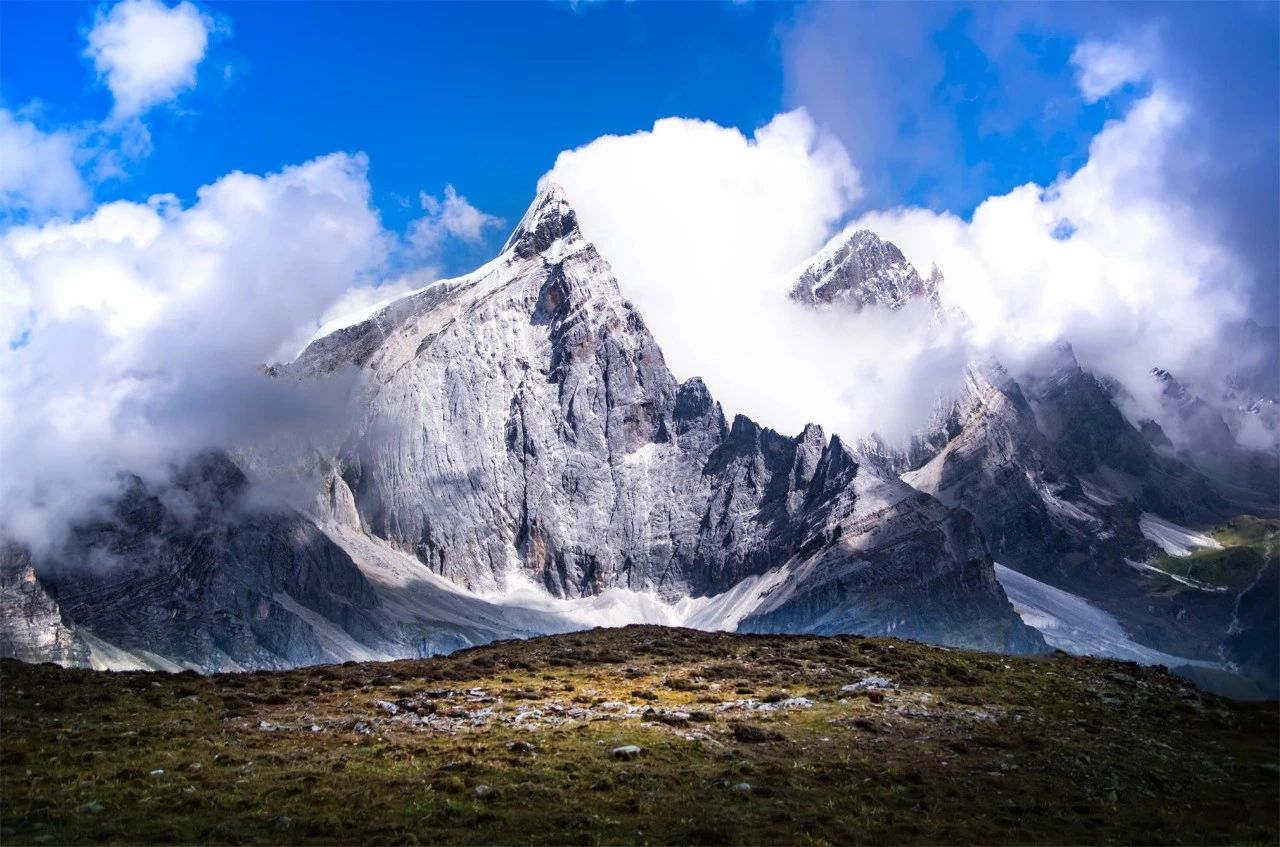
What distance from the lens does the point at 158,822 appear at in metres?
43.2

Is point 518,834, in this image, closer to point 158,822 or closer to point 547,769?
point 547,769

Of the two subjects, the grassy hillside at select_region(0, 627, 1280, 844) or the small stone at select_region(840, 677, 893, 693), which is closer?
the grassy hillside at select_region(0, 627, 1280, 844)

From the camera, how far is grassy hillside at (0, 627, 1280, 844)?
4434 cm

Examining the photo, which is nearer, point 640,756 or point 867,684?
point 640,756

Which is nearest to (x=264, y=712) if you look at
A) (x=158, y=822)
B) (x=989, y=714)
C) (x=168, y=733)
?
(x=168, y=733)

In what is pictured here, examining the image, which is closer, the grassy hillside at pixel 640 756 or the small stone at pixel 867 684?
the grassy hillside at pixel 640 756

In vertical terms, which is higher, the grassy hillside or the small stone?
the small stone

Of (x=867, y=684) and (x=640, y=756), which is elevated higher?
(x=867, y=684)

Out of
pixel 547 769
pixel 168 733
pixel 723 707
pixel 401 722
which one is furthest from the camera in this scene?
pixel 723 707

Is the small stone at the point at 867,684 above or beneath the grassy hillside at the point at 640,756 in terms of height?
above

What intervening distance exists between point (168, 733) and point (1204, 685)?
67073 mm

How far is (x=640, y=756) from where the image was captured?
53.6 metres

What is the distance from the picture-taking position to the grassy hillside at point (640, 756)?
4434 cm

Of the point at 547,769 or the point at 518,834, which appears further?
the point at 547,769
